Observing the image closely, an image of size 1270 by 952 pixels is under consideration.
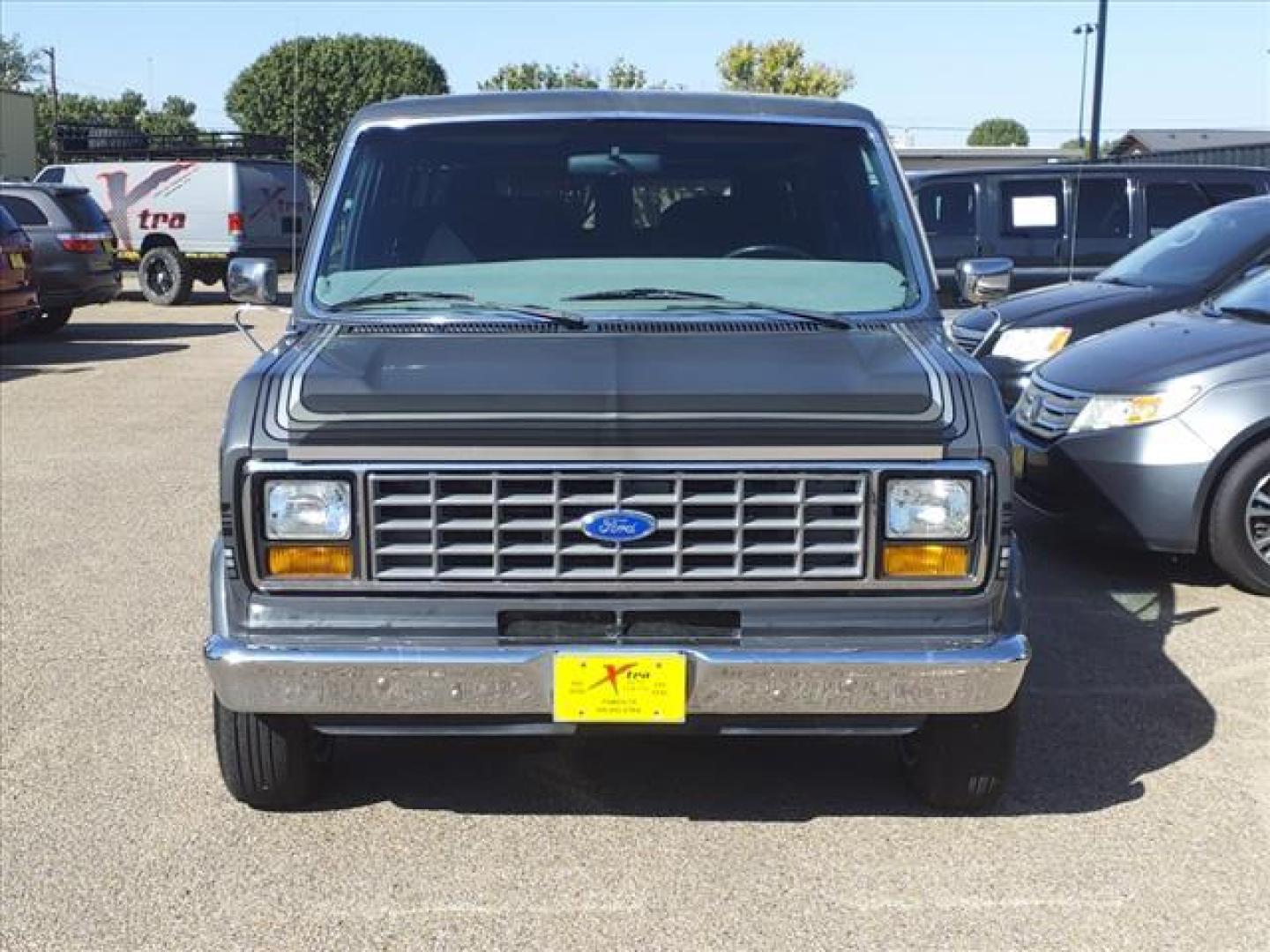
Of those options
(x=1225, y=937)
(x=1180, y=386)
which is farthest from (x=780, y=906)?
(x=1180, y=386)

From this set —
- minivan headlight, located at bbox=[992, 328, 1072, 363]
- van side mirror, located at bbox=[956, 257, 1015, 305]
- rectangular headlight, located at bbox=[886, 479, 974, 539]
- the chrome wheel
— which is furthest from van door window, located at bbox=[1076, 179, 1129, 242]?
rectangular headlight, located at bbox=[886, 479, 974, 539]

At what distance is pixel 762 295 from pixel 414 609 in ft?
5.16

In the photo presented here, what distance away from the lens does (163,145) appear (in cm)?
2720

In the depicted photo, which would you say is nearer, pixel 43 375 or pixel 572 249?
pixel 572 249

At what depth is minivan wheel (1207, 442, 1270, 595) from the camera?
651cm

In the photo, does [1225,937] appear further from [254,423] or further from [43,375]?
[43,375]

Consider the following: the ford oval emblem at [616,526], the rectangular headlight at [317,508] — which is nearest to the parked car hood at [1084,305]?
the ford oval emblem at [616,526]

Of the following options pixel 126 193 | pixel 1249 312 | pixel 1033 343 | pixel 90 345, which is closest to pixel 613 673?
pixel 1249 312

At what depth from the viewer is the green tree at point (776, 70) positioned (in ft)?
175

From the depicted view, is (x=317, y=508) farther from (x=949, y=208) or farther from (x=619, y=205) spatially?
(x=949, y=208)

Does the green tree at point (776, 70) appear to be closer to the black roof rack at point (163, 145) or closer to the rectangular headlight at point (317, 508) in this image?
the black roof rack at point (163, 145)

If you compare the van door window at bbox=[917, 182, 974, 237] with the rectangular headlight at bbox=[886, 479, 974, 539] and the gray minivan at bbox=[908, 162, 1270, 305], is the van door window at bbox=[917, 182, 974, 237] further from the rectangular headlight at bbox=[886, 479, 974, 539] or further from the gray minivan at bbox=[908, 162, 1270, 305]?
the rectangular headlight at bbox=[886, 479, 974, 539]

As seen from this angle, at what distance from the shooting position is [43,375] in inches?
605

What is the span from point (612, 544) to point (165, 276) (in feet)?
74.2
